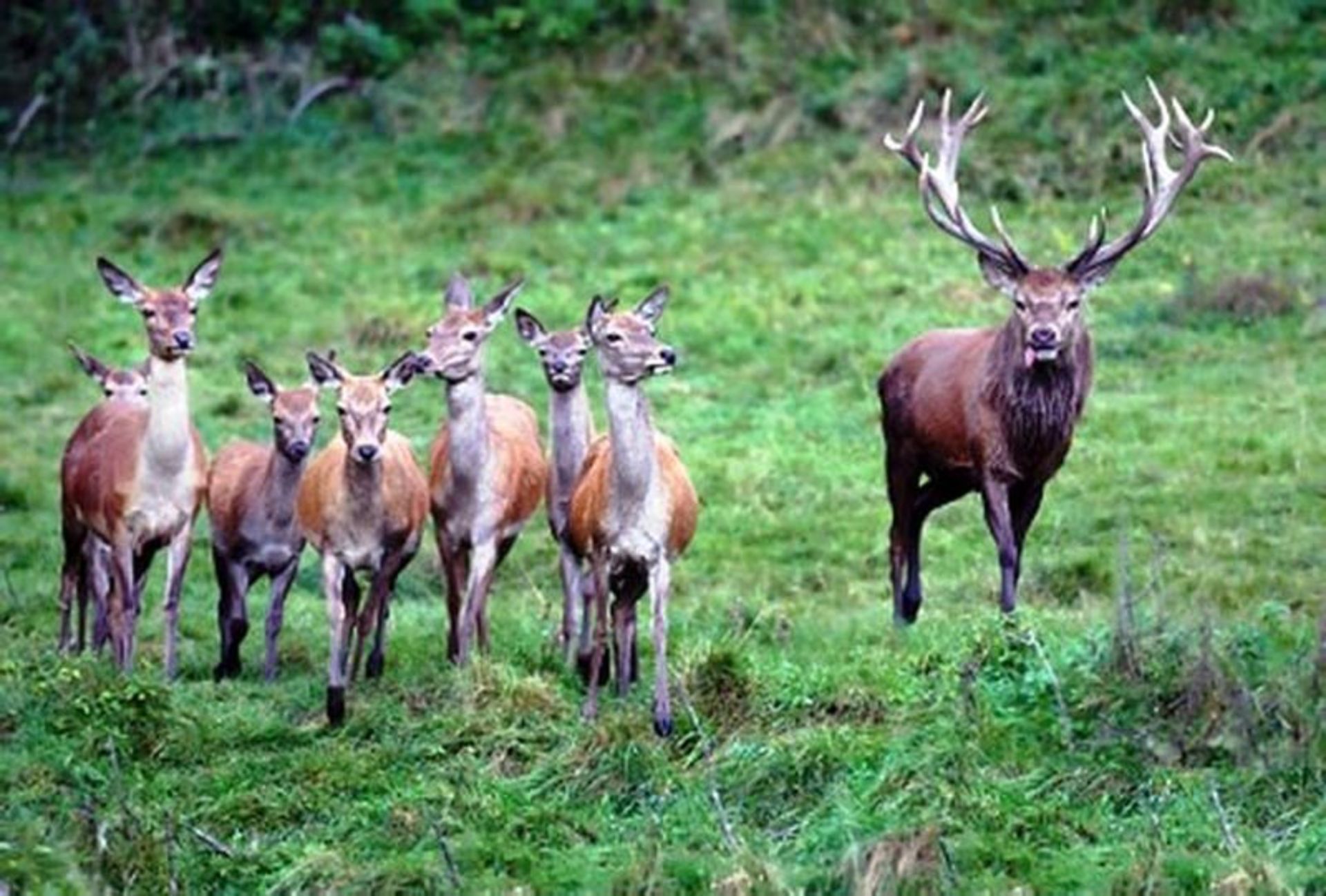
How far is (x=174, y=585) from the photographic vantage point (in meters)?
13.3

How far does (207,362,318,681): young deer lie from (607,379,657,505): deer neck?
1957mm

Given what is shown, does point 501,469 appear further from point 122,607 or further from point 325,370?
point 122,607

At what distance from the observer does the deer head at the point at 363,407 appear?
41.2 ft

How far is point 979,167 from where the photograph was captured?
21.2m

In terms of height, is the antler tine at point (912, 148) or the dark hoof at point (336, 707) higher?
the antler tine at point (912, 148)

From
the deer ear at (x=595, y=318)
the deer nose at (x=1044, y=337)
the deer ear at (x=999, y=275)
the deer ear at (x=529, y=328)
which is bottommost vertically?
the deer ear at (x=529, y=328)

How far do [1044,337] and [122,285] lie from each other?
4.29m

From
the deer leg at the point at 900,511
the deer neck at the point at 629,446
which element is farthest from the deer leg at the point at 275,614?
the deer leg at the point at 900,511

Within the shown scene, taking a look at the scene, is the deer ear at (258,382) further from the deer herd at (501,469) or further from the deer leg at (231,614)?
the deer leg at (231,614)

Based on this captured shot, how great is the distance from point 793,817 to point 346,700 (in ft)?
7.94

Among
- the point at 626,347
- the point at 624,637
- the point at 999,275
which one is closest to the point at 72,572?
the point at 624,637

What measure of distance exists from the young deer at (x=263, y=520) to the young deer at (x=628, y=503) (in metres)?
1.76

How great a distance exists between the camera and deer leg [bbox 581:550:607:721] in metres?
11.8

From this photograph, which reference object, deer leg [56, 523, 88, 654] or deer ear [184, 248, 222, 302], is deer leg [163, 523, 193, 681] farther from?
deer ear [184, 248, 222, 302]
